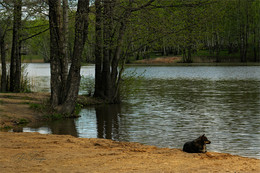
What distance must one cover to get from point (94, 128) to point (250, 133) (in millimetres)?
6026

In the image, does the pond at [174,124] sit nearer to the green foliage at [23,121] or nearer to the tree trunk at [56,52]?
the green foliage at [23,121]

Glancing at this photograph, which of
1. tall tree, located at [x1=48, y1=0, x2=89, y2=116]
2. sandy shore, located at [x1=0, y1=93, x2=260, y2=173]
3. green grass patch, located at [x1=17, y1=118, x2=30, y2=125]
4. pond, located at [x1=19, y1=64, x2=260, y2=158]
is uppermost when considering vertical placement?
tall tree, located at [x1=48, y1=0, x2=89, y2=116]

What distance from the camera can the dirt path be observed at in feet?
25.3

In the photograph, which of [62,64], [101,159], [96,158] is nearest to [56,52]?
[62,64]

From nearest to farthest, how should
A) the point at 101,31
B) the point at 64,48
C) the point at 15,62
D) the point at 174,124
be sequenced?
the point at 174,124, the point at 64,48, the point at 101,31, the point at 15,62

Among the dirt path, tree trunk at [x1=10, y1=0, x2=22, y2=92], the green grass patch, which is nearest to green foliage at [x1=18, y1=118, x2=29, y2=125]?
the green grass patch

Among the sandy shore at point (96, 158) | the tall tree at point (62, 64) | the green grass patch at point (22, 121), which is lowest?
the green grass patch at point (22, 121)

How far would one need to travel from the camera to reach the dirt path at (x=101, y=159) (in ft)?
25.3

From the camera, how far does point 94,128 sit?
1562cm

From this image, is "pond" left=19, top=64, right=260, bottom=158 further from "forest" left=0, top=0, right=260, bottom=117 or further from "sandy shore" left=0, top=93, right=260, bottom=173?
"sandy shore" left=0, top=93, right=260, bottom=173

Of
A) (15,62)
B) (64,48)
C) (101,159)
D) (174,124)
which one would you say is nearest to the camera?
(101,159)

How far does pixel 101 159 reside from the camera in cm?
869

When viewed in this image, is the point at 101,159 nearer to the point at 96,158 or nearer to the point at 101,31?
the point at 96,158

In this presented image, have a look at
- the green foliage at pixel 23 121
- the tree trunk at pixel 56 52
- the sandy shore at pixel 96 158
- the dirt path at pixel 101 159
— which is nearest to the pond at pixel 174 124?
the green foliage at pixel 23 121
